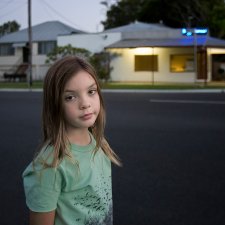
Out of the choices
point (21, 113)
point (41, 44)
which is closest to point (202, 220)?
point (21, 113)

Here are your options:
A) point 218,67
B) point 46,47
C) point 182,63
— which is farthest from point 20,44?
point 218,67

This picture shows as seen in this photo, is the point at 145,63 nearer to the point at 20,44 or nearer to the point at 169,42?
the point at 169,42

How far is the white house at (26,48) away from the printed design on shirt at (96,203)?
47206 mm

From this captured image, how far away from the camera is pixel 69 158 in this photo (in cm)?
187

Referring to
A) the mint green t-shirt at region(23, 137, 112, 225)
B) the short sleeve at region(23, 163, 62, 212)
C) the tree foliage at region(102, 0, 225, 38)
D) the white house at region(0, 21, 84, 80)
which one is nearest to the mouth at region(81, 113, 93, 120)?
the mint green t-shirt at region(23, 137, 112, 225)

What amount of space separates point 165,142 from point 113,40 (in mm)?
32566

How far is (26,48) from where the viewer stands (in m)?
52.2

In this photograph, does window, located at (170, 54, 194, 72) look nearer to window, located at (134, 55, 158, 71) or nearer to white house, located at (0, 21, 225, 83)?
white house, located at (0, 21, 225, 83)

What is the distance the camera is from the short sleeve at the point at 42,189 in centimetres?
181

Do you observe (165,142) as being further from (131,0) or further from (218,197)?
(131,0)

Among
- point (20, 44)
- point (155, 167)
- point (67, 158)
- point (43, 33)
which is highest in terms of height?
point (43, 33)

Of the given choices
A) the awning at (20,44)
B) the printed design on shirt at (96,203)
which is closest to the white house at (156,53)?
the awning at (20,44)

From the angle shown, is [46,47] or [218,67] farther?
[46,47]

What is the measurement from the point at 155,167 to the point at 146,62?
107ft
